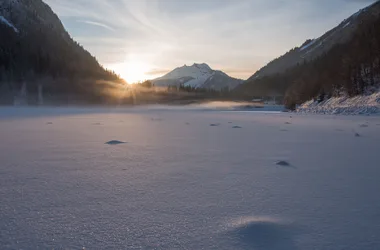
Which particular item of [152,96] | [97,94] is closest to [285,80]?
[152,96]

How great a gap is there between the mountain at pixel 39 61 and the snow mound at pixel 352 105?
2374 inches

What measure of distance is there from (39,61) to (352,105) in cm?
7510

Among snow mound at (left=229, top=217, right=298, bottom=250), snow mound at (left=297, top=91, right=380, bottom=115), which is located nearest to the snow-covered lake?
snow mound at (left=229, top=217, right=298, bottom=250)

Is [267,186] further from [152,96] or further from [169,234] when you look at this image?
[152,96]

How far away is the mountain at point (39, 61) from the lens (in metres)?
67.1

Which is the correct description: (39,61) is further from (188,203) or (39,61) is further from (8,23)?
(188,203)

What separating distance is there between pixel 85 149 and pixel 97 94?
76802 mm

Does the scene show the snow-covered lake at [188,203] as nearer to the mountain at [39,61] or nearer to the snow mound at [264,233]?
the snow mound at [264,233]

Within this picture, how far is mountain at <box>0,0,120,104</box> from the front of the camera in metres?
67.1

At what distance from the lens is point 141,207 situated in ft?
6.84

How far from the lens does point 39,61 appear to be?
239 feet

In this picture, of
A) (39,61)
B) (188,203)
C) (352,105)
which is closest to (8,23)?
(39,61)

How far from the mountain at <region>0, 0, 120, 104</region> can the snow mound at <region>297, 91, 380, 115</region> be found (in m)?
60.3

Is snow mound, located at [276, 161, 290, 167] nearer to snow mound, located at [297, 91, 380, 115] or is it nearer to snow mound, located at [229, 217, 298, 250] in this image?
snow mound, located at [229, 217, 298, 250]
